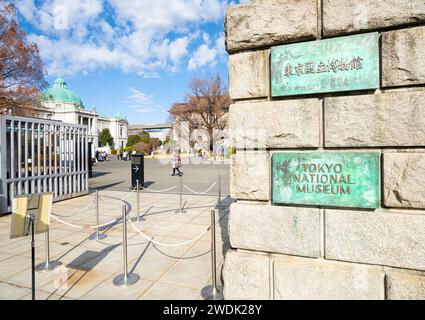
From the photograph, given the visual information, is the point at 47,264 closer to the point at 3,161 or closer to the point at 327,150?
the point at 327,150

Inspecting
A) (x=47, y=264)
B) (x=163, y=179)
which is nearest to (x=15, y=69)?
(x=163, y=179)

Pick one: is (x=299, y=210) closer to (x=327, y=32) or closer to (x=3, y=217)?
(x=327, y=32)

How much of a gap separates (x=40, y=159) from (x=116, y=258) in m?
6.78

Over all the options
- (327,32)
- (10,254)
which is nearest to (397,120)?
(327,32)

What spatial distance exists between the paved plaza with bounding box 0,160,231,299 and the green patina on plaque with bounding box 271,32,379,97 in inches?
93.3

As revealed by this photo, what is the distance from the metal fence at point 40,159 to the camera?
827cm

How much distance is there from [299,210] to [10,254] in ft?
17.7

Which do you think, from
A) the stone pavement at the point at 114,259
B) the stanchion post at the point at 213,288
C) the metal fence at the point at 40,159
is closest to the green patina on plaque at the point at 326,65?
the stanchion post at the point at 213,288

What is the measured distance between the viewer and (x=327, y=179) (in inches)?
115

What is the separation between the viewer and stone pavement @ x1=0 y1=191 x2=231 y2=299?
381cm

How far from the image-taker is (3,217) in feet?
26.6

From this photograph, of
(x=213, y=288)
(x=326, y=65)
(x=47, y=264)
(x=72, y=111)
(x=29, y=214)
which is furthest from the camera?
(x=72, y=111)

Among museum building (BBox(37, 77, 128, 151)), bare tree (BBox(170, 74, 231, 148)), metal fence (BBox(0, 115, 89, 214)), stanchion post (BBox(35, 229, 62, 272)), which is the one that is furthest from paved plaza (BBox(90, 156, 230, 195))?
museum building (BBox(37, 77, 128, 151))

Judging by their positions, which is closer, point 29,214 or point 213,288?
point 213,288
